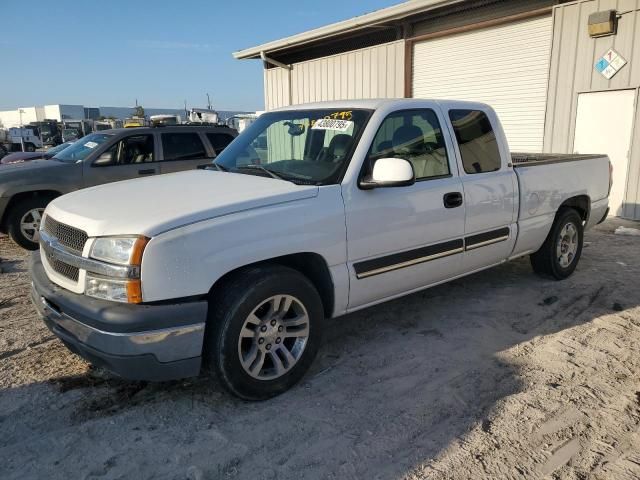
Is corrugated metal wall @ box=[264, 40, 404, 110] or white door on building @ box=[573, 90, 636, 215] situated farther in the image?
corrugated metal wall @ box=[264, 40, 404, 110]

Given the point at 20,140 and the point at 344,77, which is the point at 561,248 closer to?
the point at 344,77

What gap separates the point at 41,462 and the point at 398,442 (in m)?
1.89

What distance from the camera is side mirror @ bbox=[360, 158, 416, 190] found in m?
3.32

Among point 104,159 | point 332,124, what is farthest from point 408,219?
point 104,159

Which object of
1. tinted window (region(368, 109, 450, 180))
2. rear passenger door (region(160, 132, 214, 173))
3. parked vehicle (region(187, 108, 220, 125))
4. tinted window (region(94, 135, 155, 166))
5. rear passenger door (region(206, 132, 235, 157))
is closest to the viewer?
tinted window (region(368, 109, 450, 180))

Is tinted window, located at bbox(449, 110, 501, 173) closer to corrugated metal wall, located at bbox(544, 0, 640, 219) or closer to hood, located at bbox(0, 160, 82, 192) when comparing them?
hood, located at bbox(0, 160, 82, 192)

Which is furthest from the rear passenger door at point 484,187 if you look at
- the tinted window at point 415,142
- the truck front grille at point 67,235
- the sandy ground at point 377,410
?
the truck front grille at point 67,235

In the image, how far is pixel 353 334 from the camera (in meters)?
4.25

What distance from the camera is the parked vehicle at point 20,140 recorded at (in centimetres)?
3048

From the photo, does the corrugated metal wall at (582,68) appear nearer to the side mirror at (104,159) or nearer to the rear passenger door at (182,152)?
the rear passenger door at (182,152)

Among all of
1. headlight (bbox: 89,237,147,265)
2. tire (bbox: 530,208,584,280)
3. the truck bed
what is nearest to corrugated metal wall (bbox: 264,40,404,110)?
the truck bed

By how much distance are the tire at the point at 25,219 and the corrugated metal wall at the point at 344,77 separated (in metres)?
8.89

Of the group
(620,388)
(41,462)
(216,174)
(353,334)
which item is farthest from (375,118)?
(41,462)

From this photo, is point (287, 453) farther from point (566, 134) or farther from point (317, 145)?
point (566, 134)
